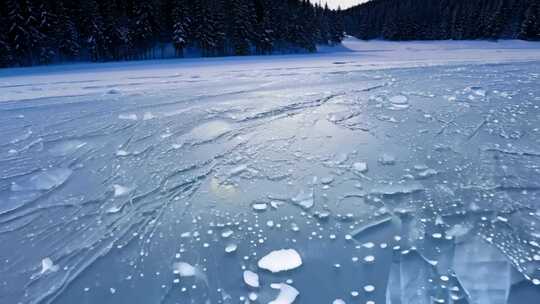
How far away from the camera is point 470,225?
2943mm

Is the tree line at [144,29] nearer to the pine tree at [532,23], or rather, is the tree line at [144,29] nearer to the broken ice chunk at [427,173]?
the broken ice chunk at [427,173]

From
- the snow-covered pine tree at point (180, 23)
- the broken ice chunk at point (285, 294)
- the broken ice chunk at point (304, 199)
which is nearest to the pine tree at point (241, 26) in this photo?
the snow-covered pine tree at point (180, 23)

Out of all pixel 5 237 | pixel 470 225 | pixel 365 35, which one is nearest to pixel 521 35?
pixel 365 35

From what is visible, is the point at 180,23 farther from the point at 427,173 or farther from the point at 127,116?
the point at 427,173

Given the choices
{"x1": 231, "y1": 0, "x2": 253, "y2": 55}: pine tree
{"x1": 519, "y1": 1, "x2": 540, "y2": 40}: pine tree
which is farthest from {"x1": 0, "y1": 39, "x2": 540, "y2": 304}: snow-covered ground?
{"x1": 519, "y1": 1, "x2": 540, "y2": 40}: pine tree

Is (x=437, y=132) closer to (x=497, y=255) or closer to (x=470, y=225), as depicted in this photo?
(x=470, y=225)

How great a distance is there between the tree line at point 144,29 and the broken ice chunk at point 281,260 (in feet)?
109

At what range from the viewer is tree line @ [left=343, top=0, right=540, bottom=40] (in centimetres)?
Answer: 4731

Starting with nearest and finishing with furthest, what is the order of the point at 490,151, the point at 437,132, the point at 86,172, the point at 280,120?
the point at 86,172 < the point at 490,151 < the point at 437,132 < the point at 280,120

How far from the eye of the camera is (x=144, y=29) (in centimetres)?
3231

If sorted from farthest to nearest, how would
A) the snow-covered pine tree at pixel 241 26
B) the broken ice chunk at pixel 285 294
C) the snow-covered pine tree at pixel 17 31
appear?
the snow-covered pine tree at pixel 241 26 < the snow-covered pine tree at pixel 17 31 < the broken ice chunk at pixel 285 294

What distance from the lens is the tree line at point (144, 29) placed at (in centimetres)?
2752

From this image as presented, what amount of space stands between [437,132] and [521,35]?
193 ft

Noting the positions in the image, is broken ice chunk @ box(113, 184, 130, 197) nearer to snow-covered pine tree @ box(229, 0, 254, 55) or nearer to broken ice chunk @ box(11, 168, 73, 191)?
broken ice chunk @ box(11, 168, 73, 191)
